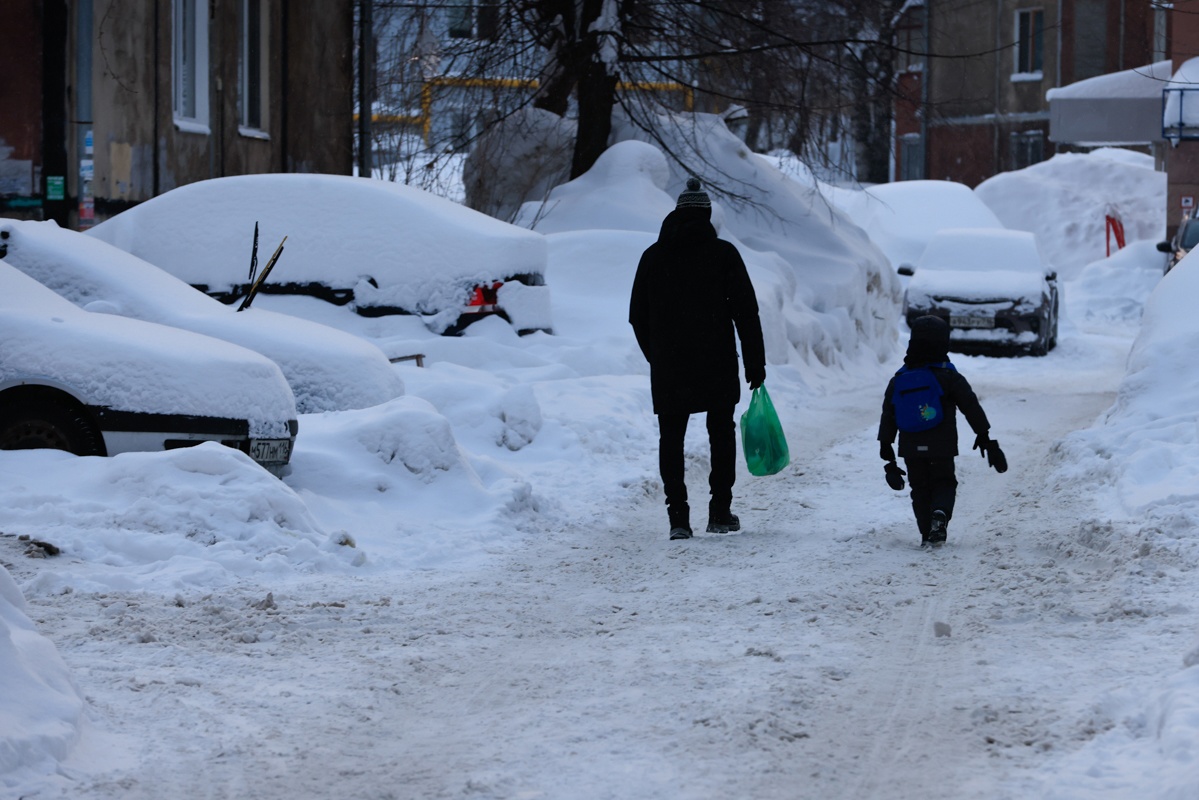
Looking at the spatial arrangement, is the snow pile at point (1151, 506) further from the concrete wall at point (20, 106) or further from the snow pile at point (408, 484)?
the concrete wall at point (20, 106)

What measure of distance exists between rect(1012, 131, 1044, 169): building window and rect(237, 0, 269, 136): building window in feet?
110

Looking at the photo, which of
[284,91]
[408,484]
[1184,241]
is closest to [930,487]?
[408,484]

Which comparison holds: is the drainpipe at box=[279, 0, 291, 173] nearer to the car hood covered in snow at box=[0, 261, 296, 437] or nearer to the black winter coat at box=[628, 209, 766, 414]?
the car hood covered in snow at box=[0, 261, 296, 437]

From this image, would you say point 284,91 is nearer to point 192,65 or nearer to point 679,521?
point 192,65

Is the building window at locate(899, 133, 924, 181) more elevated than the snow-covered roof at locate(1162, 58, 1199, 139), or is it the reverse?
the building window at locate(899, 133, 924, 181)

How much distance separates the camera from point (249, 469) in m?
6.83

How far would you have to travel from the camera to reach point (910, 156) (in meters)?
50.9

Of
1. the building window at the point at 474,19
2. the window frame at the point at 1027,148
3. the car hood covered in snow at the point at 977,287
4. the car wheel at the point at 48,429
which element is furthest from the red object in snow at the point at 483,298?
the window frame at the point at 1027,148

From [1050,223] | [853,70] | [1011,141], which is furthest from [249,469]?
[1011,141]

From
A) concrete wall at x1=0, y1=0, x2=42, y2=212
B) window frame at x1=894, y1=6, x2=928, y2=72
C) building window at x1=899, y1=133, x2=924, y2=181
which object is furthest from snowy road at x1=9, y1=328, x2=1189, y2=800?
building window at x1=899, y1=133, x2=924, y2=181

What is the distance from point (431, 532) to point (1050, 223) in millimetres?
37549

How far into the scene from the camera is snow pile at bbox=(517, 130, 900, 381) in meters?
16.0

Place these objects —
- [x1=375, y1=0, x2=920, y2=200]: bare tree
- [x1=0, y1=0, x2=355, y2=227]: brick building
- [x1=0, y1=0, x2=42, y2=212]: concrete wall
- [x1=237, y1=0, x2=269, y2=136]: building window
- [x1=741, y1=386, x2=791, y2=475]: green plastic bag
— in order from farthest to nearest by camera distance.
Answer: [x1=237, y1=0, x2=269, y2=136]: building window
[x1=375, y1=0, x2=920, y2=200]: bare tree
[x1=0, y1=0, x2=355, y2=227]: brick building
[x1=0, y1=0, x2=42, y2=212]: concrete wall
[x1=741, y1=386, x2=791, y2=475]: green plastic bag

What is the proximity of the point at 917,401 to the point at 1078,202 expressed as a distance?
37647 mm
